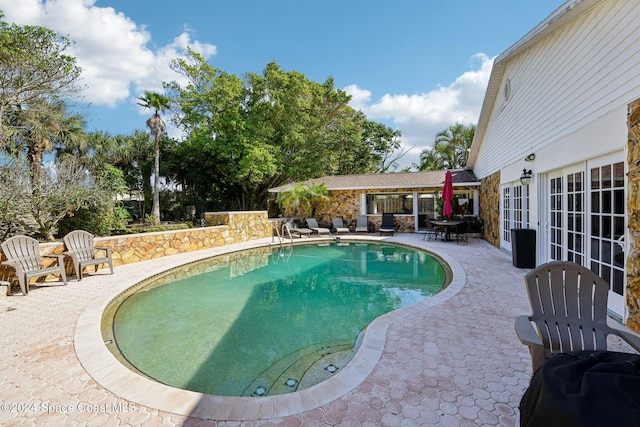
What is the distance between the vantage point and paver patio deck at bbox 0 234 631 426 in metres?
2.64

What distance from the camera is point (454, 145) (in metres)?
27.3

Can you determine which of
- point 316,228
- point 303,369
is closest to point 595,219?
point 303,369

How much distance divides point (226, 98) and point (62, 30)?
8.74 metres

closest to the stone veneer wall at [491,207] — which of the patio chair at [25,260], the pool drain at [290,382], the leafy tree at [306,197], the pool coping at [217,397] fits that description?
the leafy tree at [306,197]

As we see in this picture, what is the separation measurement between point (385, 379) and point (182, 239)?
33.0 feet

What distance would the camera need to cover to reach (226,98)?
2022 centimetres

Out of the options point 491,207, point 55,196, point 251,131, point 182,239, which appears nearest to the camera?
Result: point 55,196

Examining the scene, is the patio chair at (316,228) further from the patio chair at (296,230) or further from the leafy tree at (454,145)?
the leafy tree at (454,145)

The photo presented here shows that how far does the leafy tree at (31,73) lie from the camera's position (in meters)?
11.9

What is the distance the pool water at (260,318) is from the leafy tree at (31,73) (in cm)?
1118

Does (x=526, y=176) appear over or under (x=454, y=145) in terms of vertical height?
under

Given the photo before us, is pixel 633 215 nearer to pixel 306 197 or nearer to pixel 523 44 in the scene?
pixel 523 44

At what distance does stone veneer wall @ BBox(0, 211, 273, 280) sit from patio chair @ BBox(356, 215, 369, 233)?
4685 mm

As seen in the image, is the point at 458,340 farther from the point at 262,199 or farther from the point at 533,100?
the point at 262,199
